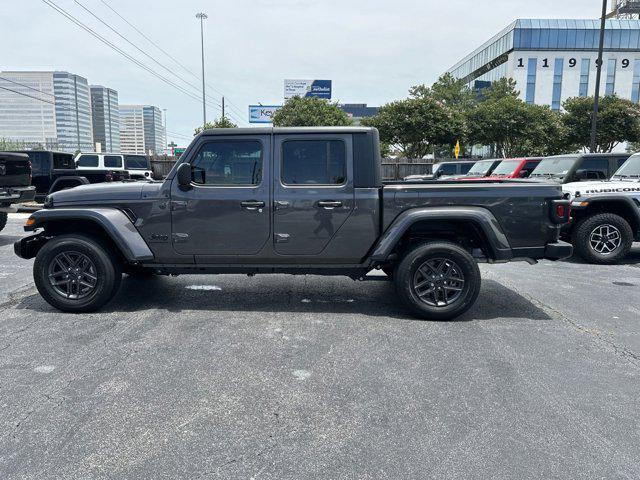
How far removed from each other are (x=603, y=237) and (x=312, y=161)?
5816 mm

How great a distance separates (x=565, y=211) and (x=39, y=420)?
495 centimetres

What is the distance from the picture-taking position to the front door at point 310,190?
5008mm

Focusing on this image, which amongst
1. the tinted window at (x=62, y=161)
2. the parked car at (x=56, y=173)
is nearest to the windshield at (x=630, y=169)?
the parked car at (x=56, y=173)

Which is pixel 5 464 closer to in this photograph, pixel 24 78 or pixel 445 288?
pixel 445 288

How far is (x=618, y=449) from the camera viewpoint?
111 inches

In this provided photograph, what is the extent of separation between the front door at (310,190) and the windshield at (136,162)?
1994 cm

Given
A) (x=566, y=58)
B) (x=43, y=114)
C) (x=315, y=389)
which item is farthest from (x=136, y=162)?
(x=43, y=114)

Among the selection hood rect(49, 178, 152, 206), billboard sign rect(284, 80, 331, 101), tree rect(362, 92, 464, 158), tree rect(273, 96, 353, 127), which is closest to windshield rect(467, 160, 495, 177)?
hood rect(49, 178, 152, 206)

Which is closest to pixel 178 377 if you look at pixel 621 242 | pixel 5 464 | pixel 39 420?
pixel 39 420

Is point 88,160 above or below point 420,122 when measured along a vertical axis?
below

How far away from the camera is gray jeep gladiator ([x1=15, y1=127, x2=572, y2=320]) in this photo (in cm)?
500

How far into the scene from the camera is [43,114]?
10788 centimetres

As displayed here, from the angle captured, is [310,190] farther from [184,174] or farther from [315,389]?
[315,389]

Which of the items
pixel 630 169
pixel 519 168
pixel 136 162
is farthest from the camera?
pixel 136 162
